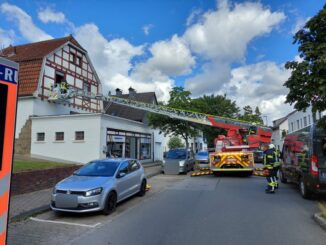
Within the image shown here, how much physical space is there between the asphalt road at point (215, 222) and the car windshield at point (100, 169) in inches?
53.7

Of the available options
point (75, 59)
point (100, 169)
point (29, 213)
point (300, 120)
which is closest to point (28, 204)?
point (29, 213)

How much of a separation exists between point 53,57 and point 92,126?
812 centimetres

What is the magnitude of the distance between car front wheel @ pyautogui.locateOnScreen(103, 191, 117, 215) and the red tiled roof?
54.7ft

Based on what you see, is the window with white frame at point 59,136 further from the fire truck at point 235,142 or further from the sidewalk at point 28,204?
the sidewalk at point 28,204

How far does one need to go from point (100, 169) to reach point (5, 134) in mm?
6911

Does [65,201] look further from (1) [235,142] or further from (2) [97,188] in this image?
(1) [235,142]

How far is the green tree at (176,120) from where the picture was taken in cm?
2794

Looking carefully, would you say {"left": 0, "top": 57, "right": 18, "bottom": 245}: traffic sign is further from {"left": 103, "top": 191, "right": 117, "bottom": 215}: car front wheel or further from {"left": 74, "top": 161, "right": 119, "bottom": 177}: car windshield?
{"left": 74, "top": 161, "right": 119, "bottom": 177}: car windshield

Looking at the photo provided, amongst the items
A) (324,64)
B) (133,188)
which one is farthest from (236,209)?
(324,64)

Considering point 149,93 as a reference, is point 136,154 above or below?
A: below

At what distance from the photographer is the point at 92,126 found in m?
20.5

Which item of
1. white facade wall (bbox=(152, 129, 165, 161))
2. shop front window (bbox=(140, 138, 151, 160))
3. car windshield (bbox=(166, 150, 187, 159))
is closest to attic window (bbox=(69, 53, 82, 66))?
shop front window (bbox=(140, 138, 151, 160))

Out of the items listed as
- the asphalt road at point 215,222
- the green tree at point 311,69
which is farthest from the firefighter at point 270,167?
the green tree at point 311,69

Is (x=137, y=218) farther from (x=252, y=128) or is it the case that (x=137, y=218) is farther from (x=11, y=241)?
(x=252, y=128)
